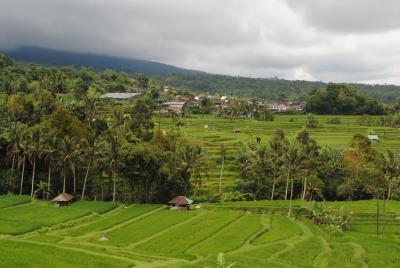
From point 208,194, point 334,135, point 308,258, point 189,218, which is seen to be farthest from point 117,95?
point 308,258

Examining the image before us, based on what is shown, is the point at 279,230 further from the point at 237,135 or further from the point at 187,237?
the point at 237,135

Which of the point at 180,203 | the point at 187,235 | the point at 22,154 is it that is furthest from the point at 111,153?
the point at 187,235

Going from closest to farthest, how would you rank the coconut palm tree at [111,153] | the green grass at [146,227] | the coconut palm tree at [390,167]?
the green grass at [146,227] → the coconut palm tree at [111,153] → the coconut palm tree at [390,167]

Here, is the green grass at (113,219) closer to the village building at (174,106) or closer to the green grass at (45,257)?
the green grass at (45,257)

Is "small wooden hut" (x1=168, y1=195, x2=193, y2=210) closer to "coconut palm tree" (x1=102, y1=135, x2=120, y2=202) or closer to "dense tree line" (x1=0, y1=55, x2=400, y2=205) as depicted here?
"dense tree line" (x1=0, y1=55, x2=400, y2=205)

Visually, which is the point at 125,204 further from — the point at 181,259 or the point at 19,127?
the point at 181,259

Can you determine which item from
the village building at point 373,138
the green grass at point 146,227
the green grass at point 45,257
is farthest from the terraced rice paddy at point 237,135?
the green grass at point 45,257
